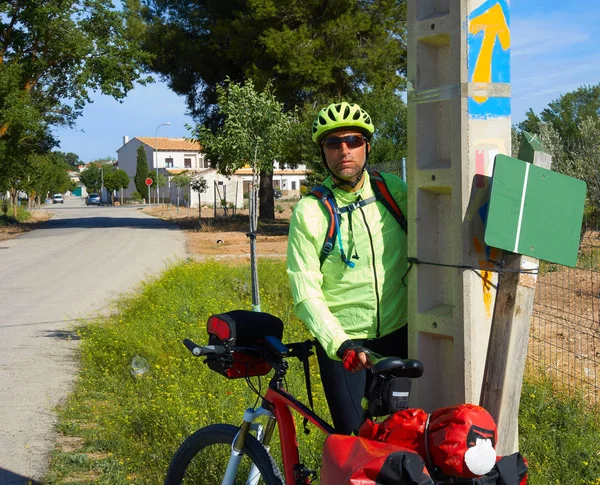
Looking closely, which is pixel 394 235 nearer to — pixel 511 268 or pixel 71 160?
pixel 511 268

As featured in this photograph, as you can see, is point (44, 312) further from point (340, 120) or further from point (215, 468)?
point (340, 120)

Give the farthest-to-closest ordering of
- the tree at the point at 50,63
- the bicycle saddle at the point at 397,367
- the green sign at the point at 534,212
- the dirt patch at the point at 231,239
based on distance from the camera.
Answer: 1. the tree at the point at 50,63
2. the dirt patch at the point at 231,239
3. the green sign at the point at 534,212
4. the bicycle saddle at the point at 397,367

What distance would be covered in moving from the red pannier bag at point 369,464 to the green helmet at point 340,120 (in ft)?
4.16

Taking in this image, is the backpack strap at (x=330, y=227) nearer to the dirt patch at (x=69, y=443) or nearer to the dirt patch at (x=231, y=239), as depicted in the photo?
the dirt patch at (x=69, y=443)

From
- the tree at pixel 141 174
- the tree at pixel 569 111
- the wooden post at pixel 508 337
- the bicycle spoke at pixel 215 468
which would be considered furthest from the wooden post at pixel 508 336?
the tree at pixel 141 174

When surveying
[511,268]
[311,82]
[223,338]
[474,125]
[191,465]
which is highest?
[311,82]

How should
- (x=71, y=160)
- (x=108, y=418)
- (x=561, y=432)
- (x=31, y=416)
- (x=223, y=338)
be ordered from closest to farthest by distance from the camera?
1. (x=223, y=338)
2. (x=561, y=432)
3. (x=108, y=418)
4. (x=31, y=416)
5. (x=71, y=160)

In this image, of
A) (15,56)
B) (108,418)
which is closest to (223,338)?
(108,418)


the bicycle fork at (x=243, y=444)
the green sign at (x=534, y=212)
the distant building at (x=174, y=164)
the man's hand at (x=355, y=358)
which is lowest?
the bicycle fork at (x=243, y=444)

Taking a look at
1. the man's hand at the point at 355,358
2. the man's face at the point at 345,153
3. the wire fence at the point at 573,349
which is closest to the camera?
the man's hand at the point at 355,358

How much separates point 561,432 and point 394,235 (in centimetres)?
224

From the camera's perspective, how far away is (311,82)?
2819 cm

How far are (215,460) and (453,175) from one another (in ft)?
5.39

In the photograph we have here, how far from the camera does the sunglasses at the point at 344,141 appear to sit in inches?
117
